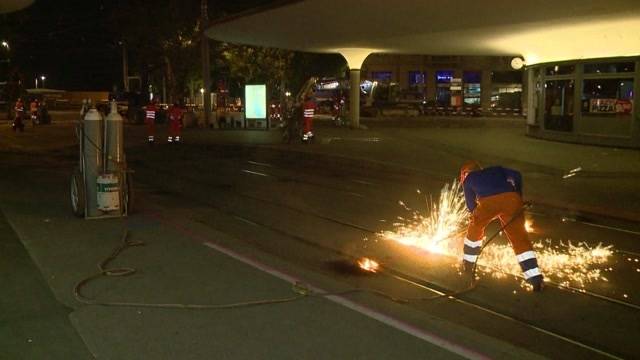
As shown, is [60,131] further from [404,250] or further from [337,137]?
[404,250]

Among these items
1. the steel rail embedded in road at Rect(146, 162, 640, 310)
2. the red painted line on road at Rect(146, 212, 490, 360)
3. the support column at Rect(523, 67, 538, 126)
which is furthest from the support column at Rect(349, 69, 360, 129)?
the red painted line on road at Rect(146, 212, 490, 360)

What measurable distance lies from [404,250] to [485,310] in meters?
2.74

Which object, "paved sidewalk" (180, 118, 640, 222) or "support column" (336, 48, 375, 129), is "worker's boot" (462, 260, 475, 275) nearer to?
"paved sidewalk" (180, 118, 640, 222)

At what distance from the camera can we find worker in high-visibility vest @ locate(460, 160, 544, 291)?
313 inches

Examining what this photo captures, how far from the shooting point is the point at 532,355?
19.7ft

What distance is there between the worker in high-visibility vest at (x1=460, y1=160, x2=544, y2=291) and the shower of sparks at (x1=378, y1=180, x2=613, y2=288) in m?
0.73

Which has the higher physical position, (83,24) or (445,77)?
(83,24)

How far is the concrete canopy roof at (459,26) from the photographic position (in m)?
21.9

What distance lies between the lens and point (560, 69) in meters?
29.7

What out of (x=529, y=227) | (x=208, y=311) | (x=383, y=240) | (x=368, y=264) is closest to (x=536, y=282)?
(x=368, y=264)

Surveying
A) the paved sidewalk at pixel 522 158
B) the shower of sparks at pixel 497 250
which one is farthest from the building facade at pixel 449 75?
the shower of sparks at pixel 497 250

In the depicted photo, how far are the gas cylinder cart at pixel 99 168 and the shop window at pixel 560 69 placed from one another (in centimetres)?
2117

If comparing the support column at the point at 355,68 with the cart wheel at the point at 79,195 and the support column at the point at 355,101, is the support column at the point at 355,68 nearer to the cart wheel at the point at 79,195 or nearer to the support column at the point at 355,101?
the support column at the point at 355,101

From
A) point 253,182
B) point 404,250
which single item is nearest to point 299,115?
point 253,182
